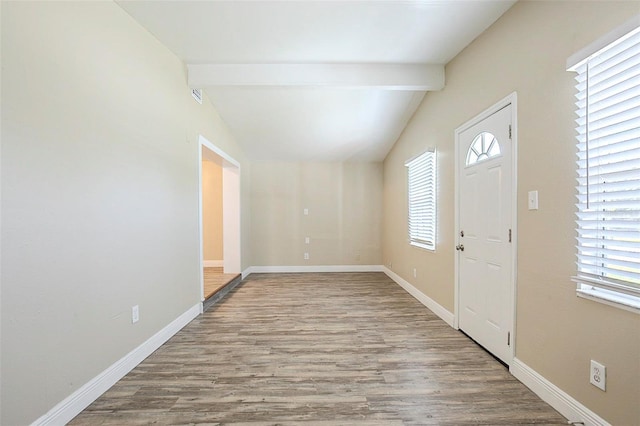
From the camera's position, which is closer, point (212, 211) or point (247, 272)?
point (247, 272)

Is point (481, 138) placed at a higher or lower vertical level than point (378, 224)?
higher

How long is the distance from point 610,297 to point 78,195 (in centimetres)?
298

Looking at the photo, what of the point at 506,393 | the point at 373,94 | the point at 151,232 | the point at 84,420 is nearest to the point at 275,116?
the point at 373,94

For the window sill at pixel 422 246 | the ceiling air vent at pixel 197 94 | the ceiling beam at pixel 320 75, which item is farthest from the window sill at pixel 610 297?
the ceiling air vent at pixel 197 94

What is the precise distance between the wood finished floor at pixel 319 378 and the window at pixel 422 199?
3.39 feet

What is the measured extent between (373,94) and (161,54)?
246 cm

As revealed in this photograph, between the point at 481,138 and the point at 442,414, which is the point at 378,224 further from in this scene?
the point at 442,414

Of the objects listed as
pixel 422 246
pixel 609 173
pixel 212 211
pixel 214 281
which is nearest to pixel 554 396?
pixel 609 173

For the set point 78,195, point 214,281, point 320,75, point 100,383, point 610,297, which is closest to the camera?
point 610,297

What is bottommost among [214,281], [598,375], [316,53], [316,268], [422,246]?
[316,268]

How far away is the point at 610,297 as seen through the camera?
1308 millimetres

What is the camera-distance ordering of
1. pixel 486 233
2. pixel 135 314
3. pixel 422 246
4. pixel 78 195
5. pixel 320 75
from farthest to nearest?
pixel 422 246, pixel 320 75, pixel 486 233, pixel 135 314, pixel 78 195

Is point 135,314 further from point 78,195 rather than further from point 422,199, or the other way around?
point 422,199

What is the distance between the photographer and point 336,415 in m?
1.57
